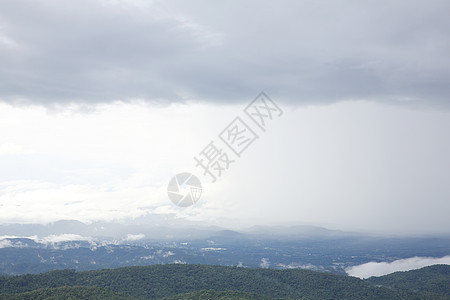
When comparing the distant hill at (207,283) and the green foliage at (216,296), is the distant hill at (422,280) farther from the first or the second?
the green foliage at (216,296)

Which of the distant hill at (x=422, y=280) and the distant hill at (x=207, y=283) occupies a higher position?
the distant hill at (x=207, y=283)

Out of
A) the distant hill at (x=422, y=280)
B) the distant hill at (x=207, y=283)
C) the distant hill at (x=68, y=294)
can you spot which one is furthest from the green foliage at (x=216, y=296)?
the distant hill at (x=422, y=280)

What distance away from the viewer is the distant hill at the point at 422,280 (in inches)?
5620

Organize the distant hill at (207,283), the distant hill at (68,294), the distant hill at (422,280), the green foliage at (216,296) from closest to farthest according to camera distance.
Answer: the distant hill at (68,294) → the green foliage at (216,296) → the distant hill at (207,283) → the distant hill at (422,280)

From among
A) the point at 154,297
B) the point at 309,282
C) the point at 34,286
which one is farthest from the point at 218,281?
the point at 34,286

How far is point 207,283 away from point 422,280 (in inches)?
3999

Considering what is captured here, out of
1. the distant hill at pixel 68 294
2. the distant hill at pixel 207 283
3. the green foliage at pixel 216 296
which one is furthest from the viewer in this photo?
the distant hill at pixel 207 283

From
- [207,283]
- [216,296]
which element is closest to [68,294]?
[216,296]

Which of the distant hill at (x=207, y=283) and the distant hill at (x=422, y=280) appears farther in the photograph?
the distant hill at (x=422, y=280)

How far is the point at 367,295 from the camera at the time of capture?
123312 mm

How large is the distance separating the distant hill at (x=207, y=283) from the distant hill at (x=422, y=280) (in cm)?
234

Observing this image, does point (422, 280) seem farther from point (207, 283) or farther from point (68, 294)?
point (68, 294)

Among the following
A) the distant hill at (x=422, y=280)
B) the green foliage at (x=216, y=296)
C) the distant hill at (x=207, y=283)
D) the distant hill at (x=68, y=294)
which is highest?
the distant hill at (x=68, y=294)

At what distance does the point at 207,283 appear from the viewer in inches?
5010
